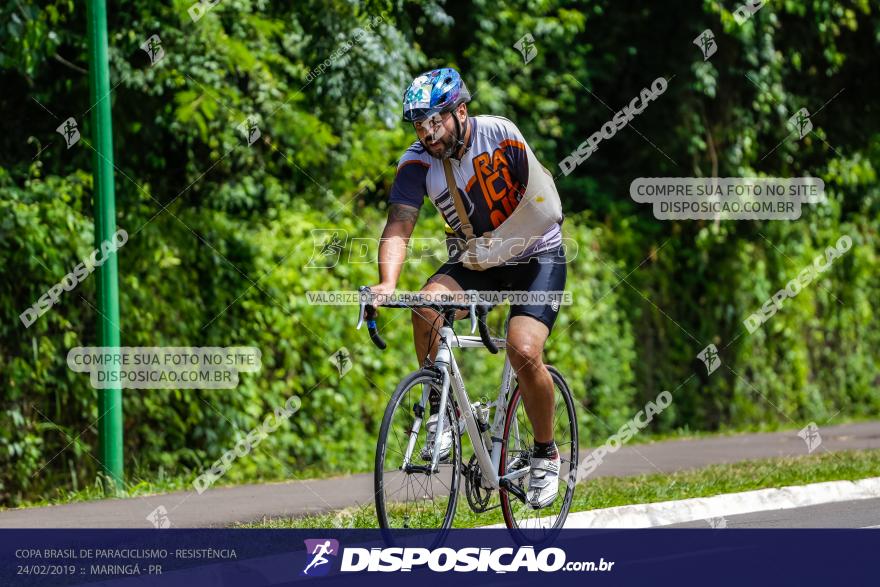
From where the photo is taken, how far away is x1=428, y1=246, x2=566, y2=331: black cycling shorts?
259 inches

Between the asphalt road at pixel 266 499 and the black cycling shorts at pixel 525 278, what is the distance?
6.45ft

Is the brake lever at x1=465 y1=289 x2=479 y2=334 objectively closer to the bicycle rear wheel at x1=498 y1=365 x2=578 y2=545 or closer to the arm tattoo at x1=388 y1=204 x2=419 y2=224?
the arm tattoo at x1=388 y1=204 x2=419 y2=224

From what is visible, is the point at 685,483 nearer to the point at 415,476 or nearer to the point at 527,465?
the point at 527,465

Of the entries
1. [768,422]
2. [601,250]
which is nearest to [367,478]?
[601,250]

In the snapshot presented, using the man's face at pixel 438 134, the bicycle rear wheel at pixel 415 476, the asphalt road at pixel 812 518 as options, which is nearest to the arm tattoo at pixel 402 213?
the man's face at pixel 438 134

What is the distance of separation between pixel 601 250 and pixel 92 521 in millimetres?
7786

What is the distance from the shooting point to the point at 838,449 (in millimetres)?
12008

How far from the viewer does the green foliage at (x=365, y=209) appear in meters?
9.88

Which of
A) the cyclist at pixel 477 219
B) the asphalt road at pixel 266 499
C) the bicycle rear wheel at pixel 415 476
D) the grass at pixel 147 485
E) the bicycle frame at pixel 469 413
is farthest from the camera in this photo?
the grass at pixel 147 485

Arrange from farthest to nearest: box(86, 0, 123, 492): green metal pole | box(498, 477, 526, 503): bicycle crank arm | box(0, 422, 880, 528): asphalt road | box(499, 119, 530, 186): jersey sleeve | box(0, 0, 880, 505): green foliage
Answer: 1. box(0, 0, 880, 505): green foliage
2. box(86, 0, 123, 492): green metal pole
3. box(0, 422, 880, 528): asphalt road
4. box(498, 477, 526, 503): bicycle crank arm
5. box(499, 119, 530, 186): jersey sleeve

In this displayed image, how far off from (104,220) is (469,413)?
3.75 m

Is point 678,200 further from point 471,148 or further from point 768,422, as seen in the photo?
point 471,148

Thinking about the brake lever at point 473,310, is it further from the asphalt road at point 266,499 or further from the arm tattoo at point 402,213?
the asphalt road at point 266,499

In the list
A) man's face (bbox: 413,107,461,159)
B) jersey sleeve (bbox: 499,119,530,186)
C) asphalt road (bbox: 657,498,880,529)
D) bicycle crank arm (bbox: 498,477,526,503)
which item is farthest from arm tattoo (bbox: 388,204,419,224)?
asphalt road (bbox: 657,498,880,529)
